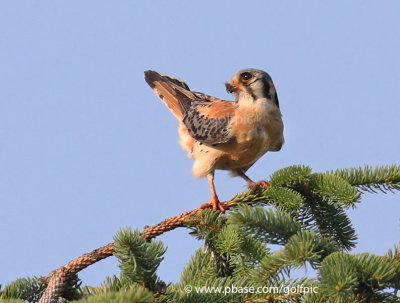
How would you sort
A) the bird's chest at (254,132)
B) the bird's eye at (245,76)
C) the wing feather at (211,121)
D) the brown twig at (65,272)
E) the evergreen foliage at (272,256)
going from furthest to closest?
the bird's eye at (245,76)
the wing feather at (211,121)
the bird's chest at (254,132)
the brown twig at (65,272)
the evergreen foliage at (272,256)

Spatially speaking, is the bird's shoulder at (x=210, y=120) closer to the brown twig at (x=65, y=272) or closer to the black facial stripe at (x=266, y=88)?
the black facial stripe at (x=266, y=88)

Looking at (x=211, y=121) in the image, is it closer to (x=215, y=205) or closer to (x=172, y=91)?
(x=172, y=91)

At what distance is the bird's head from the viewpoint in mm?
6777

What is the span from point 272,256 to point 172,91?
209 inches

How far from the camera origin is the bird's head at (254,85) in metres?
6.78

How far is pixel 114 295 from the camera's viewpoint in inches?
101

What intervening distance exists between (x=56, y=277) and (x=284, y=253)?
1.56 metres

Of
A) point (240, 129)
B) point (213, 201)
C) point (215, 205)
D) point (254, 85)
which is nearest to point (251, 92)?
point (254, 85)

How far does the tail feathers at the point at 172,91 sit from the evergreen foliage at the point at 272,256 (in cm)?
329

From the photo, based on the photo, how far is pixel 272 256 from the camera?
3361 millimetres

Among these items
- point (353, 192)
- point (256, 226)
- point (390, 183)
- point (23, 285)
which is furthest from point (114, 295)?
point (390, 183)

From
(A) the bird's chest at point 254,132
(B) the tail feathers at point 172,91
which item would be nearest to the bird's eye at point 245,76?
(A) the bird's chest at point 254,132

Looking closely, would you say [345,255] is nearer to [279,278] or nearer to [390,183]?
[279,278]

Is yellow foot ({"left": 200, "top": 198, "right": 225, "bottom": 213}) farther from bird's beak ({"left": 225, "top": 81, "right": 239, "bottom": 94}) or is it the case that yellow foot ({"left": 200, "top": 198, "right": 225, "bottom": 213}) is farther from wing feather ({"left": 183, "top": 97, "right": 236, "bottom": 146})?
bird's beak ({"left": 225, "top": 81, "right": 239, "bottom": 94})
